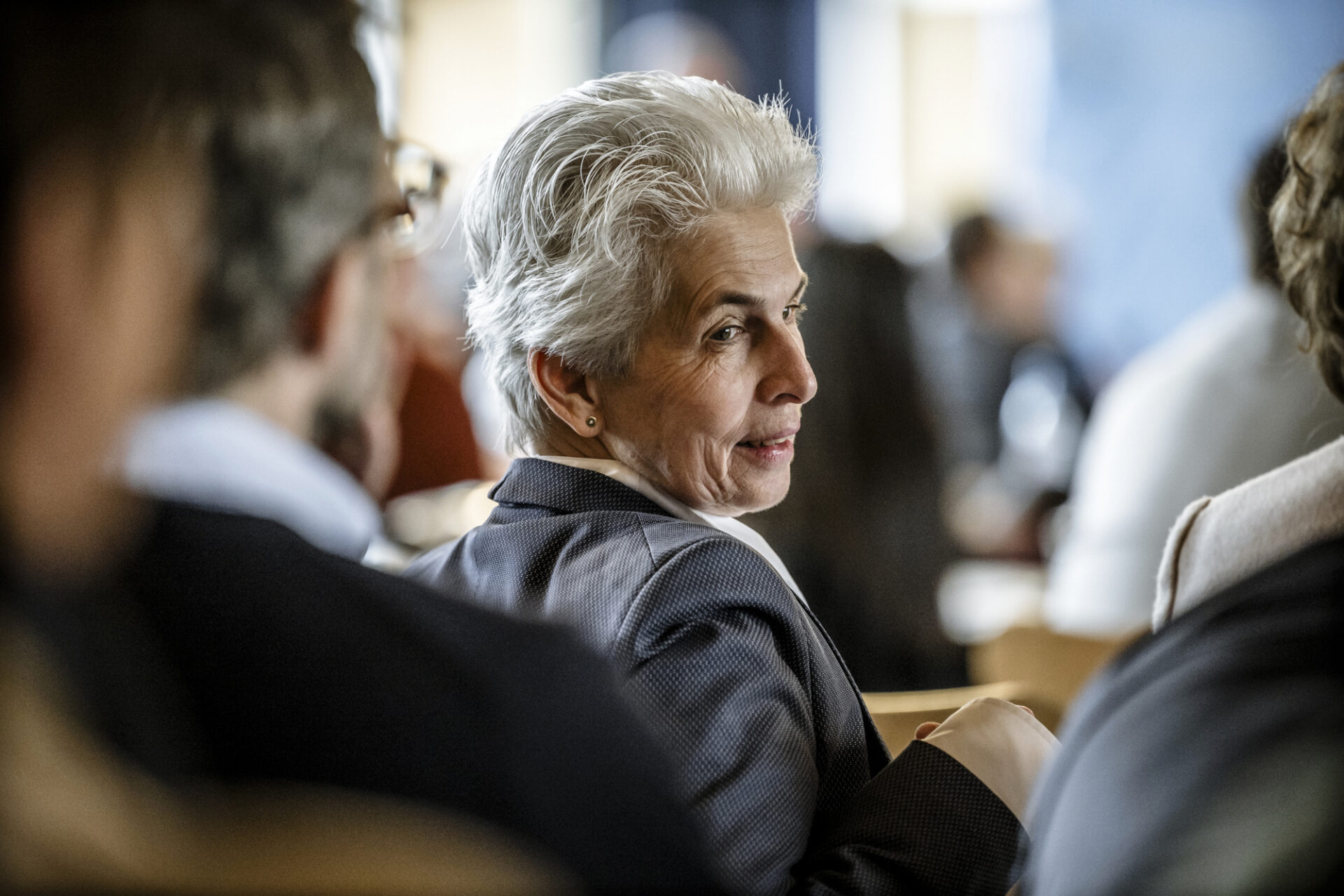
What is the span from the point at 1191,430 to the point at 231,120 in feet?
6.53

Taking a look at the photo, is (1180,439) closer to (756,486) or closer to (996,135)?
(756,486)

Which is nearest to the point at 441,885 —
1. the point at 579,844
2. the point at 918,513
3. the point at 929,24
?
the point at 579,844

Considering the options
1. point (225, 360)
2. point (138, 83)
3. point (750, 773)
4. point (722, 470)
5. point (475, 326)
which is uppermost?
point (138, 83)

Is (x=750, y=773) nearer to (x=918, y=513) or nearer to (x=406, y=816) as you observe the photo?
(x=406, y=816)

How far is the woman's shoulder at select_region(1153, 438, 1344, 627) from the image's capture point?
1.13m

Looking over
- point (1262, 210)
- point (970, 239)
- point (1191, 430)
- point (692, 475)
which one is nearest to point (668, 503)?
point (692, 475)

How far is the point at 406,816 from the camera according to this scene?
52cm

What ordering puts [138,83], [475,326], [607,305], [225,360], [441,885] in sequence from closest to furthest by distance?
[441,885] → [138,83] → [225,360] → [607,305] → [475,326]

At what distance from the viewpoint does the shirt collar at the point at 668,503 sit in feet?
4.29

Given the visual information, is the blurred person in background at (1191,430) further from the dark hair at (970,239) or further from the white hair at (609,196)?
the dark hair at (970,239)

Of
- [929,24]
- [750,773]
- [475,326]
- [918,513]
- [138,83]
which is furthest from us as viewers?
[929,24]

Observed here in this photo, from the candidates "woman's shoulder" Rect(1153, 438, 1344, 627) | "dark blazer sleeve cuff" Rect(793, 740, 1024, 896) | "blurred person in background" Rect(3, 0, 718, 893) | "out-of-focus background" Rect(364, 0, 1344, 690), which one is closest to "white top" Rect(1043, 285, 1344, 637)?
"woman's shoulder" Rect(1153, 438, 1344, 627)

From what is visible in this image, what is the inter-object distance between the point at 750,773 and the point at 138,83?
720 mm

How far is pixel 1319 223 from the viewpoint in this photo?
3.60 feet
